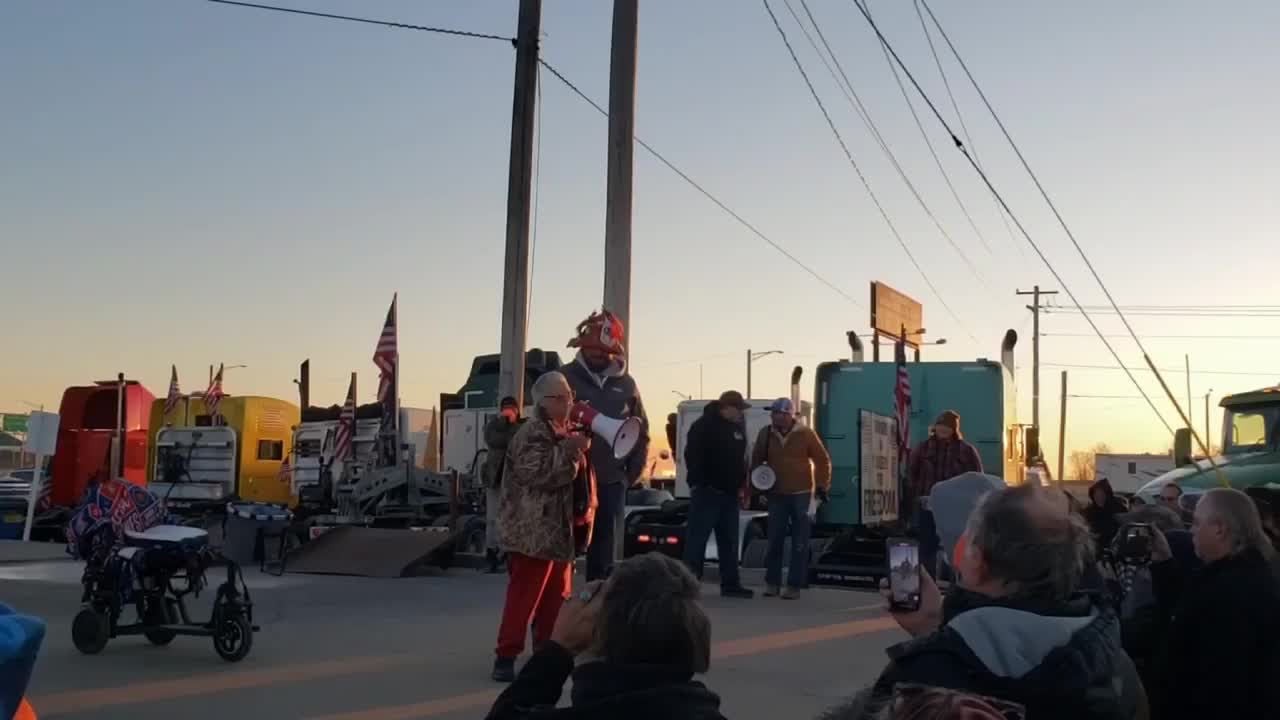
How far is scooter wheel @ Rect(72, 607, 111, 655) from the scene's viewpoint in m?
7.62

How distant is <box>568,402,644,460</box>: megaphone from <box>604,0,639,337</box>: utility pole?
5.55m

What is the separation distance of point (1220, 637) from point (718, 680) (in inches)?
137

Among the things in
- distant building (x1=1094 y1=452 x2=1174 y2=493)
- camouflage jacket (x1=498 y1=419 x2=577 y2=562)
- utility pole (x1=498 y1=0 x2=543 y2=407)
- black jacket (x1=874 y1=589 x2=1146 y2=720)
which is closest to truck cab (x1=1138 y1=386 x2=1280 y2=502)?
utility pole (x1=498 y1=0 x2=543 y2=407)

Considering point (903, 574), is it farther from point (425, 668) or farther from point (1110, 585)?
point (425, 668)

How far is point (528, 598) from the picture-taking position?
272 inches

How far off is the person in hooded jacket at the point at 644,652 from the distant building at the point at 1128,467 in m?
61.4

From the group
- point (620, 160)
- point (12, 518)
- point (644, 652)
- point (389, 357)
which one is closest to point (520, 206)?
point (620, 160)

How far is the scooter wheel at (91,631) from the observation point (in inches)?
300

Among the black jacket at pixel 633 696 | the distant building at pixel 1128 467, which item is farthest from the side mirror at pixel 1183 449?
the distant building at pixel 1128 467

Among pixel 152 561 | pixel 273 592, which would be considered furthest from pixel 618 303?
pixel 152 561

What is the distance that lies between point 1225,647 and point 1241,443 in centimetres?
1397

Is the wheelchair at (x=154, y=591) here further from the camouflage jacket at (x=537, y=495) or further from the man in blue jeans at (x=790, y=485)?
the man in blue jeans at (x=790, y=485)

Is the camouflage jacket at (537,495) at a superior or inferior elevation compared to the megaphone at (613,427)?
inferior

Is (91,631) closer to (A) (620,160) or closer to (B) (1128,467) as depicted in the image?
(A) (620,160)
